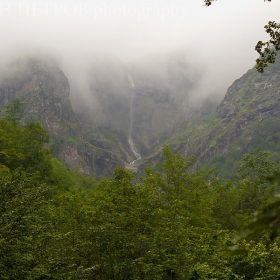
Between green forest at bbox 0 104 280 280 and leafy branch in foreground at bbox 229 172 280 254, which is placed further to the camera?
green forest at bbox 0 104 280 280

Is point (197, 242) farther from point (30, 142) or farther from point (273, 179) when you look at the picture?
point (30, 142)

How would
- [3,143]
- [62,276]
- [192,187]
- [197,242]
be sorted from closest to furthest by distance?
[62,276]
[197,242]
[192,187]
[3,143]

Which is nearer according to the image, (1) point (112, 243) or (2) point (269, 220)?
(2) point (269, 220)

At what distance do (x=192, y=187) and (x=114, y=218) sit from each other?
16.7 metres

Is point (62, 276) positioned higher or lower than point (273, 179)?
lower

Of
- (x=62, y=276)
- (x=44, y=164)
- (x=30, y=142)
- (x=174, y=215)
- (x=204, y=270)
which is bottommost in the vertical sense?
(x=204, y=270)

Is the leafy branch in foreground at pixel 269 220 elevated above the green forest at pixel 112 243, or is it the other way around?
the leafy branch in foreground at pixel 269 220

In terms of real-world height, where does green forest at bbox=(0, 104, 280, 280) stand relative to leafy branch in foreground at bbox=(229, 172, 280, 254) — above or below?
below

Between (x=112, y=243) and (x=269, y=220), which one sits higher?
(x=269, y=220)

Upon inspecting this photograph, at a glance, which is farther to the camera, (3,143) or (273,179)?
(3,143)

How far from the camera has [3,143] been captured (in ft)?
153

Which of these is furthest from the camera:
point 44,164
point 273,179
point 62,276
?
point 44,164

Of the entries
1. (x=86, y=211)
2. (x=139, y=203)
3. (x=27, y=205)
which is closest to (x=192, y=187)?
(x=139, y=203)

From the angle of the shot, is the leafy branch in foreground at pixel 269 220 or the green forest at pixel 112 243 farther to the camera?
the green forest at pixel 112 243
